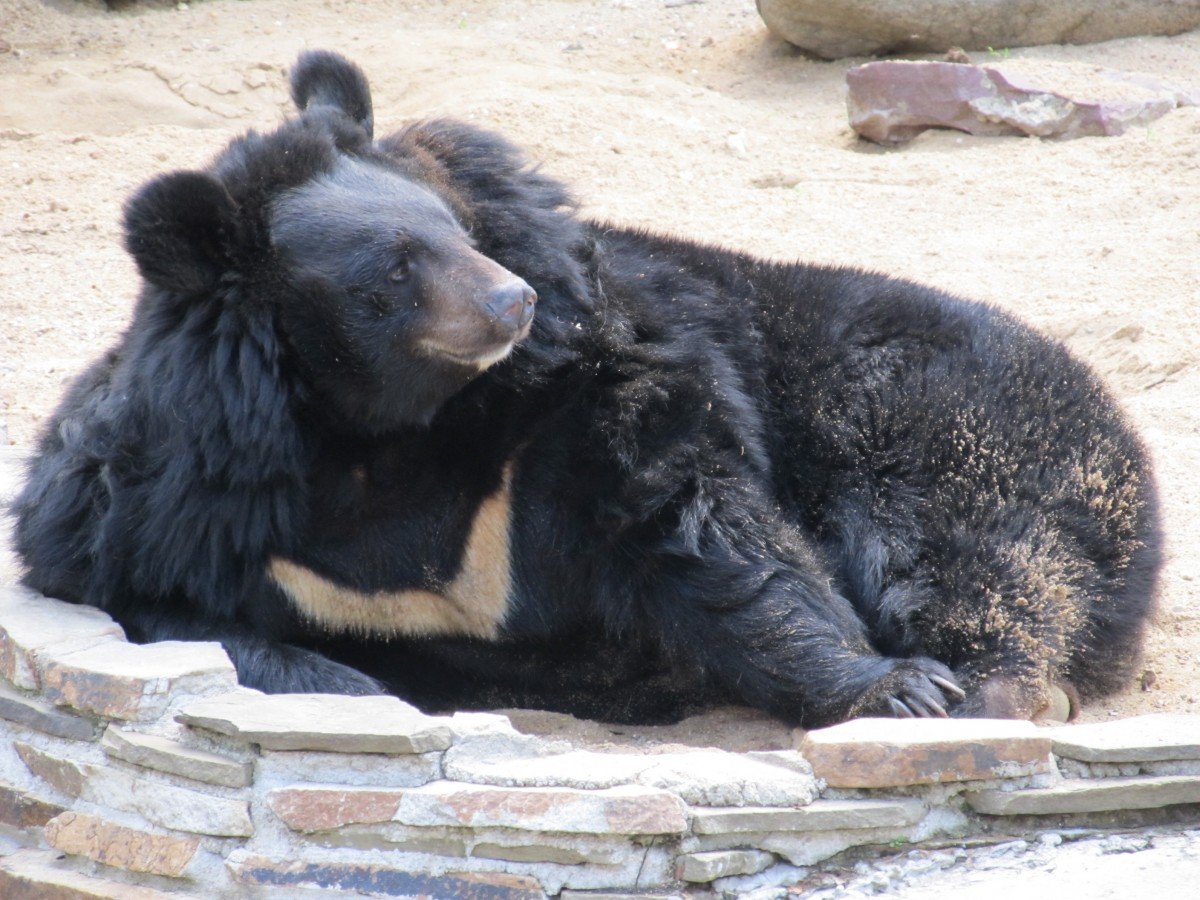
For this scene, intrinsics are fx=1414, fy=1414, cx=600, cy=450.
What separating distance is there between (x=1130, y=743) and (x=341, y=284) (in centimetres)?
194

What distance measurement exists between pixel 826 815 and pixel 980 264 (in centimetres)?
430

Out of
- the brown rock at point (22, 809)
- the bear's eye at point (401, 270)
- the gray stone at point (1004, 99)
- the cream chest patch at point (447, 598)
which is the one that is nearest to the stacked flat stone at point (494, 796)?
the brown rock at point (22, 809)

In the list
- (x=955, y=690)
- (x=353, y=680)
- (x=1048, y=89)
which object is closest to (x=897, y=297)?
(x=955, y=690)

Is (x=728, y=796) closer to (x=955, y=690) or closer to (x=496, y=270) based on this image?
(x=955, y=690)

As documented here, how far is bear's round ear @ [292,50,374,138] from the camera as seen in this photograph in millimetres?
3676

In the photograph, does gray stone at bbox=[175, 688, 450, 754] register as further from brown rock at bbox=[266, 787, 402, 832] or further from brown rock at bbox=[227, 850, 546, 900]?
brown rock at bbox=[227, 850, 546, 900]

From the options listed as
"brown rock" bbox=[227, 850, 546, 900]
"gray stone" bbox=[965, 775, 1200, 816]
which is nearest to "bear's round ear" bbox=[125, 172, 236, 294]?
"brown rock" bbox=[227, 850, 546, 900]

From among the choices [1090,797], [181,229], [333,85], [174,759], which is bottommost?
[174,759]

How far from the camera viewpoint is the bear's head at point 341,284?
125 inches

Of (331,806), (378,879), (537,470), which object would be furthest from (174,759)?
(537,470)

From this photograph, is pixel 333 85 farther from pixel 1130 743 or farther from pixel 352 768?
pixel 1130 743

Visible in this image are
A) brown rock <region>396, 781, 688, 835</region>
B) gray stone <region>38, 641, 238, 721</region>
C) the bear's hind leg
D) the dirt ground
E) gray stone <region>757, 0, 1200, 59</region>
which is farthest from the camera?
gray stone <region>757, 0, 1200, 59</region>

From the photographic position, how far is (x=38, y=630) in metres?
3.19

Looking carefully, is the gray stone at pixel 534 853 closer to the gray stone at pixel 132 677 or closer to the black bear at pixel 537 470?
the gray stone at pixel 132 677
